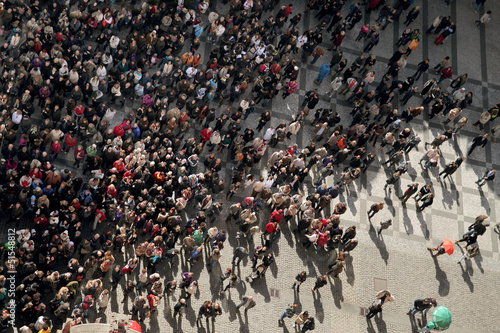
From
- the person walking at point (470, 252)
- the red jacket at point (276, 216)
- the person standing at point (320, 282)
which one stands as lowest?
the person standing at point (320, 282)

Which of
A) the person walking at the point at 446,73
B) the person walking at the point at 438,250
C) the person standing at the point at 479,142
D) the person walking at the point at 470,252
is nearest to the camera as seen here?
the person walking at the point at 438,250

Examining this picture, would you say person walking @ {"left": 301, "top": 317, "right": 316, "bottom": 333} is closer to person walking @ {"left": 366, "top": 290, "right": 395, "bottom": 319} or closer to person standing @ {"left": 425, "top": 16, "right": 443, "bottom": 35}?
person walking @ {"left": 366, "top": 290, "right": 395, "bottom": 319}

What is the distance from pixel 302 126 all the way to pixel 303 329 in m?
11.5

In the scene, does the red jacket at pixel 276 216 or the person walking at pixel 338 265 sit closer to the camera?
the person walking at pixel 338 265

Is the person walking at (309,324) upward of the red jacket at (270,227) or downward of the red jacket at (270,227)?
downward

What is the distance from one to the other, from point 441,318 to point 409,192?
672cm

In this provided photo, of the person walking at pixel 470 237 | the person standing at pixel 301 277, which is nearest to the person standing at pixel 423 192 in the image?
the person walking at pixel 470 237

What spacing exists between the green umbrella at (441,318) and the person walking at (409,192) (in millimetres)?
6216

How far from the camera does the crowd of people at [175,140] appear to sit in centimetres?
2892

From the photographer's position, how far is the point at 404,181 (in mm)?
37406

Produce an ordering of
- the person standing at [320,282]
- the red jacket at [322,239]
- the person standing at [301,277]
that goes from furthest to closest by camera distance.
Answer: the red jacket at [322,239] < the person standing at [320,282] < the person standing at [301,277]

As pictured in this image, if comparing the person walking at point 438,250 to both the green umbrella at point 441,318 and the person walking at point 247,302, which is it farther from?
the person walking at point 247,302

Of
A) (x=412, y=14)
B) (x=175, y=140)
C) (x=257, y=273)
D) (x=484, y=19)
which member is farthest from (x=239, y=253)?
(x=484, y=19)

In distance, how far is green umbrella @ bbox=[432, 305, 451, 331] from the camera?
31.6m
